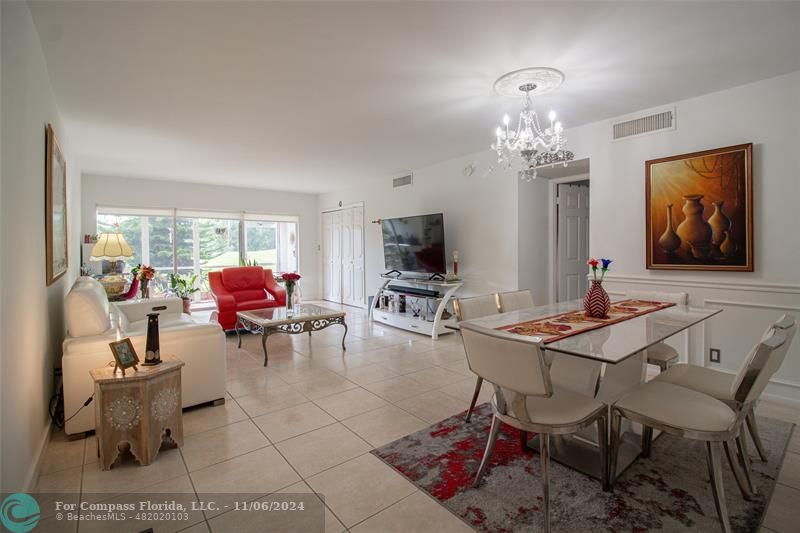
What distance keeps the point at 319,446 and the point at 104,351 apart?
158cm

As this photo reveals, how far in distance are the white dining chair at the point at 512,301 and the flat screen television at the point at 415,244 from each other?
2.31 m

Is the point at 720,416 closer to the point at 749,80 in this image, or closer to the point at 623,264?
the point at 623,264

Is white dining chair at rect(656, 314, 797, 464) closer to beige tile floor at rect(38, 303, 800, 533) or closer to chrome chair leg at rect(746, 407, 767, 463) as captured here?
chrome chair leg at rect(746, 407, 767, 463)

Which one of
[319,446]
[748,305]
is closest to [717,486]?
[319,446]

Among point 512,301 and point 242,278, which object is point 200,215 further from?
point 512,301

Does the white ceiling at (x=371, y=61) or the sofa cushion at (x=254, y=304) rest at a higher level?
the white ceiling at (x=371, y=61)

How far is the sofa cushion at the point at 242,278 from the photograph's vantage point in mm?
5812

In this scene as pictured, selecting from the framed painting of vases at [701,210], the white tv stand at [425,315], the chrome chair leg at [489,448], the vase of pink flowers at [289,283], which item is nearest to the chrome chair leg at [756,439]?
the chrome chair leg at [489,448]

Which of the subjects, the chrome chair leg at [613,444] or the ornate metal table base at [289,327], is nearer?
the chrome chair leg at [613,444]

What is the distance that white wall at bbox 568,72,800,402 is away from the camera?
9.78ft

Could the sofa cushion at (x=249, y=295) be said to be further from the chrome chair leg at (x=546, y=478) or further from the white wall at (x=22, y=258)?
the chrome chair leg at (x=546, y=478)

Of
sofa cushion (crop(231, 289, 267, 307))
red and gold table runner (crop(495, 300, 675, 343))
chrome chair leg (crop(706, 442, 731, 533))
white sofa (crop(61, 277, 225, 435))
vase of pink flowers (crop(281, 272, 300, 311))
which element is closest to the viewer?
chrome chair leg (crop(706, 442, 731, 533))

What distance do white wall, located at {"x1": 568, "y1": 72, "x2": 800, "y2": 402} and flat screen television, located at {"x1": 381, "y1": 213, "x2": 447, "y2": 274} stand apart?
226 cm

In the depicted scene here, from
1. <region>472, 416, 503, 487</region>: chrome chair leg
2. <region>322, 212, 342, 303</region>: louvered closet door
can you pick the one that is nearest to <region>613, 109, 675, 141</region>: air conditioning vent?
<region>472, 416, 503, 487</region>: chrome chair leg
